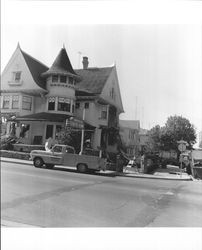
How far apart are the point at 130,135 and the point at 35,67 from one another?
1717 millimetres

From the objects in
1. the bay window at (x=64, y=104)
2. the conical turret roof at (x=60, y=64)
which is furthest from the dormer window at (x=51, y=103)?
the conical turret roof at (x=60, y=64)

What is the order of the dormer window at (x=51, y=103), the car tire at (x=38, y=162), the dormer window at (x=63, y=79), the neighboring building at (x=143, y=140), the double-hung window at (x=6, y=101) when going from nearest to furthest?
1. the double-hung window at (x=6, y=101)
2. the car tire at (x=38, y=162)
3. the dormer window at (x=63, y=79)
4. the dormer window at (x=51, y=103)
5. the neighboring building at (x=143, y=140)

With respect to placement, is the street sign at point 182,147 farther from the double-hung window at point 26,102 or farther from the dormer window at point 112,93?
the double-hung window at point 26,102

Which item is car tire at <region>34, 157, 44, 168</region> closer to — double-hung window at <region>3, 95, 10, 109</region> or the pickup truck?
the pickup truck

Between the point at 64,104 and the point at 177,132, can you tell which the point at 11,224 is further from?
the point at 177,132

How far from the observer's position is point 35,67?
3.76 meters

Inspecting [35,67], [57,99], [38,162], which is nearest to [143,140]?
[57,99]

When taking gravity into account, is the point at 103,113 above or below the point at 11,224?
above

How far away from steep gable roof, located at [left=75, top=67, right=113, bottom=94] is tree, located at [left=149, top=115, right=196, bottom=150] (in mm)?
1032

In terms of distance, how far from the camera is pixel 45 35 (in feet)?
11.2

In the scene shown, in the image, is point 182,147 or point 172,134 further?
point 182,147

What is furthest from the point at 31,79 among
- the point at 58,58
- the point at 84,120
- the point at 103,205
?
the point at 103,205

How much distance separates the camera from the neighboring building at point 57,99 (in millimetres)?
3484
